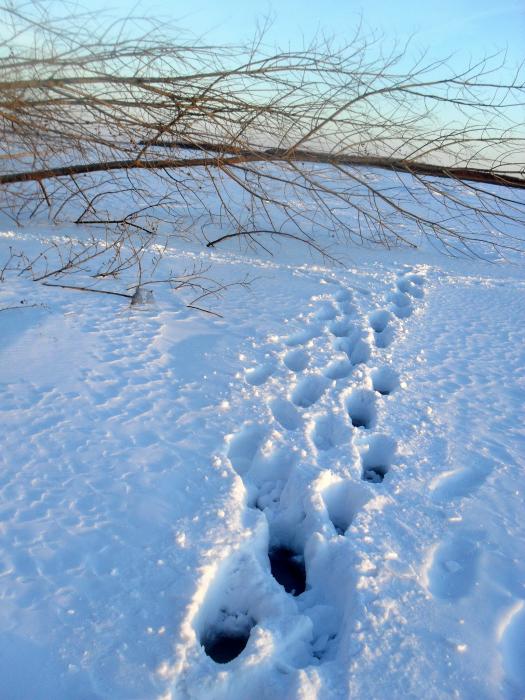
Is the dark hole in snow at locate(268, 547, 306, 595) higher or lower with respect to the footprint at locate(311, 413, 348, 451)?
lower

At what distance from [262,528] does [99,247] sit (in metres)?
2.78

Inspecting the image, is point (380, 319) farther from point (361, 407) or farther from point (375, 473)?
point (375, 473)

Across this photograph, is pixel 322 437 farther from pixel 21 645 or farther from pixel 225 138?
pixel 225 138

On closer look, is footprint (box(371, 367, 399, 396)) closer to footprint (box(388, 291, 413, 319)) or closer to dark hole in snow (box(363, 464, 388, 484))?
dark hole in snow (box(363, 464, 388, 484))

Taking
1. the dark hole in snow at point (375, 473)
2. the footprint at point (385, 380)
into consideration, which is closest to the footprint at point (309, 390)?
the footprint at point (385, 380)

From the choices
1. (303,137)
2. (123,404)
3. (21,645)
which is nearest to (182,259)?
(303,137)

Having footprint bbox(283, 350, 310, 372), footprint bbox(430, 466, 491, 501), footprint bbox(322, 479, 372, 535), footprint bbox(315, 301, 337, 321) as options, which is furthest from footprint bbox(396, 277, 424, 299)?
footprint bbox(322, 479, 372, 535)

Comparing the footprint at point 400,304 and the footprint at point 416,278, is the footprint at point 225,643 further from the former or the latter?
the footprint at point 416,278

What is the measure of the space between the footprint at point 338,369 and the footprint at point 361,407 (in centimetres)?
19

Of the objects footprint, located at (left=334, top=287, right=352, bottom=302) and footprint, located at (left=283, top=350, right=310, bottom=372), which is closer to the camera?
footprint, located at (left=283, top=350, right=310, bottom=372)

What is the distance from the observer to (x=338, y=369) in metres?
2.63

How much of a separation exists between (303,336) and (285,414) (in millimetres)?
770

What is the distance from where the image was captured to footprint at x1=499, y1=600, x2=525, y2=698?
126 cm

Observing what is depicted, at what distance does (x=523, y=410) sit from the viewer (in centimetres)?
237
